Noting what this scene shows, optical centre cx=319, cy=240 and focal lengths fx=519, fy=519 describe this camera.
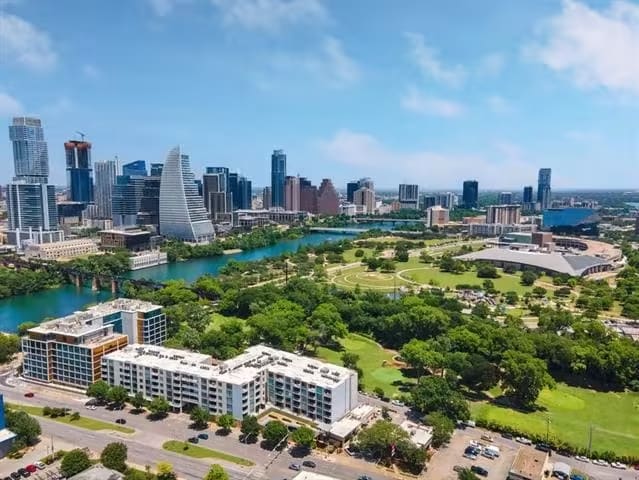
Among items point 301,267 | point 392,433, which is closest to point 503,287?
point 301,267

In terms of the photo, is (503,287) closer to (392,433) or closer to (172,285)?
(172,285)

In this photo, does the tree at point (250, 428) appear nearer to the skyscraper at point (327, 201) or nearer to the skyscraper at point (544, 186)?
the skyscraper at point (327, 201)

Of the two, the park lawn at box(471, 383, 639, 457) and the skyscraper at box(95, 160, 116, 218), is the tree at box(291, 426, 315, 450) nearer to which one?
the park lawn at box(471, 383, 639, 457)

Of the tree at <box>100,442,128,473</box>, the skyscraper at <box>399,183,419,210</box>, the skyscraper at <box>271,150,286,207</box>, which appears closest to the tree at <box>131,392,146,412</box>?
the tree at <box>100,442,128,473</box>

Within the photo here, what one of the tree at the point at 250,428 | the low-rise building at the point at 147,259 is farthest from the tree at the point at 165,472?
the low-rise building at the point at 147,259

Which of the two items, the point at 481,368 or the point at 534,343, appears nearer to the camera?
the point at 481,368

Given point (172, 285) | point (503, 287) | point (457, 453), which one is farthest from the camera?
point (503, 287)

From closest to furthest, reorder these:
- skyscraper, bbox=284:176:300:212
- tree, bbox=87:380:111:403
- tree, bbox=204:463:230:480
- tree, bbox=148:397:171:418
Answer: tree, bbox=204:463:230:480
tree, bbox=148:397:171:418
tree, bbox=87:380:111:403
skyscraper, bbox=284:176:300:212
